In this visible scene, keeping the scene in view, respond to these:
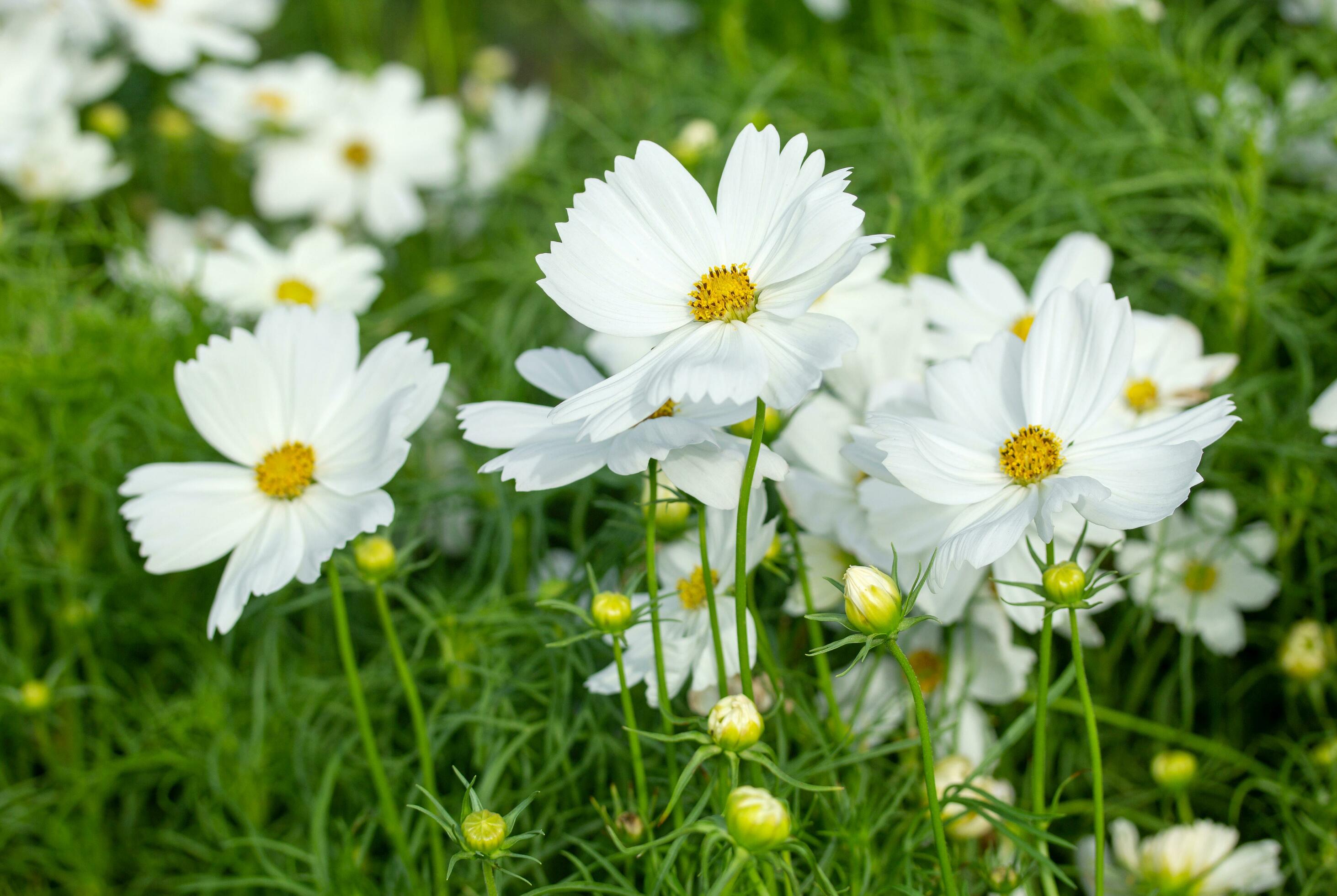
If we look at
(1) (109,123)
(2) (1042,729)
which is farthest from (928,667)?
(1) (109,123)

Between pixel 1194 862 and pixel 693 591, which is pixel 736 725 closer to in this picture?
pixel 693 591

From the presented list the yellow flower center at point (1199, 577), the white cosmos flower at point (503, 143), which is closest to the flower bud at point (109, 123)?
the white cosmos flower at point (503, 143)

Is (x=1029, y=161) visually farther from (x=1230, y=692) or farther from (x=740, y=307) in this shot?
(x=740, y=307)

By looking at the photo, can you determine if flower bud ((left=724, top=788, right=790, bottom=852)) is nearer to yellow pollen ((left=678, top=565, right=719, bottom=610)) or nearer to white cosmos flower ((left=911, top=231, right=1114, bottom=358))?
yellow pollen ((left=678, top=565, right=719, bottom=610))

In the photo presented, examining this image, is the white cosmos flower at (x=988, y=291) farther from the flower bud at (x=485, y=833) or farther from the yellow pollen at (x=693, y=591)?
the flower bud at (x=485, y=833)

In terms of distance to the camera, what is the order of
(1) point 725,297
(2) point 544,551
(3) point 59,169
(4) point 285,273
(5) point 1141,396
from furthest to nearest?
1. (3) point 59,169
2. (4) point 285,273
3. (2) point 544,551
4. (5) point 1141,396
5. (1) point 725,297

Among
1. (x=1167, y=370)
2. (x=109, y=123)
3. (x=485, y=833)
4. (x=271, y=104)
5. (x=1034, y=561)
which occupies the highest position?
(x=271, y=104)
